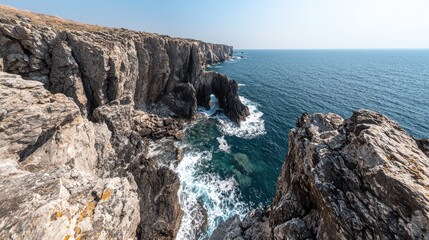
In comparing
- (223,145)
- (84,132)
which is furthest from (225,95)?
(84,132)

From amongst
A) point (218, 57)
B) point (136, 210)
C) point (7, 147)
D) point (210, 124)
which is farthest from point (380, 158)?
point (218, 57)

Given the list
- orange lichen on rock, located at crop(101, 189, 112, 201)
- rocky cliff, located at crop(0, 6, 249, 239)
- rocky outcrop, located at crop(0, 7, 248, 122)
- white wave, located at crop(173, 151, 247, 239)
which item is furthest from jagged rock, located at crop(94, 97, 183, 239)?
orange lichen on rock, located at crop(101, 189, 112, 201)

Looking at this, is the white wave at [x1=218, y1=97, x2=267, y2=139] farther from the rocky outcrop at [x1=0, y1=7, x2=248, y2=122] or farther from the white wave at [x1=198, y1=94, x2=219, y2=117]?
the white wave at [x1=198, y1=94, x2=219, y2=117]

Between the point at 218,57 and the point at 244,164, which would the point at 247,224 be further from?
the point at 218,57

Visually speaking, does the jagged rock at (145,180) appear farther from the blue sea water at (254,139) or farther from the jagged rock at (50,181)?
the jagged rock at (50,181)

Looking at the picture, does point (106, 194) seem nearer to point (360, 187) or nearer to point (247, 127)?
point (360, 187)
